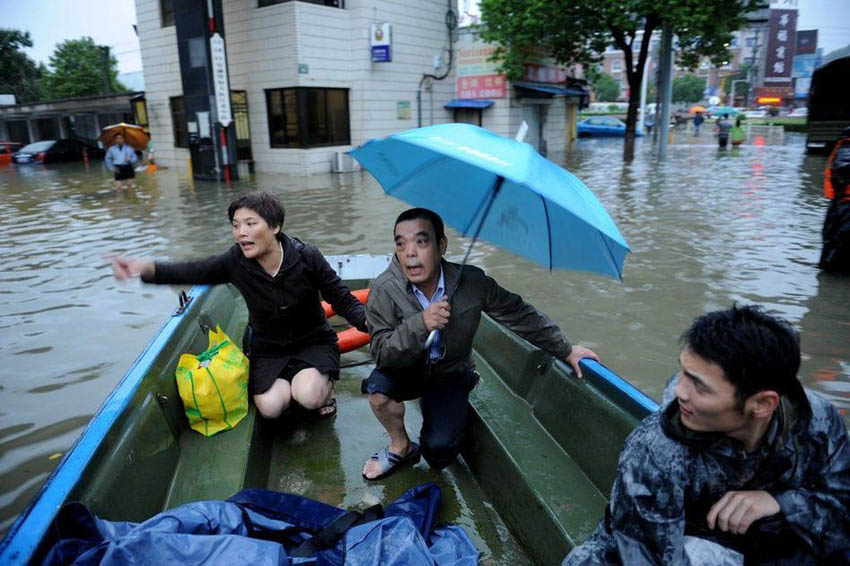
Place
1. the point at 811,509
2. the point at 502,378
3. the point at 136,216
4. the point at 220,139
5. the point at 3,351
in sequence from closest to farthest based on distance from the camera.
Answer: the point at 811,509, the point at 502,378, the point at 3,351, the point at 136,216, the point at 220,139

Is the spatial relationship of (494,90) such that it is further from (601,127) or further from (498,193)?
(498,193)

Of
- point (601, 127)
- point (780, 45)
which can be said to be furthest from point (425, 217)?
point (780, 45)

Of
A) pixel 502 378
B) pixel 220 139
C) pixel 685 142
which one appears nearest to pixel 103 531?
pixel 502 378

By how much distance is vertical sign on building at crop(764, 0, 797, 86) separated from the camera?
6406 centimetres

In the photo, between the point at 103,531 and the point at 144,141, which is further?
the point at 144,141

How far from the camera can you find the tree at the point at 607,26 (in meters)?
15.8

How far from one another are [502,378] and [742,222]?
8.16 m

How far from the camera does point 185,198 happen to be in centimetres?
1383

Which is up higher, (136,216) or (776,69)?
(776,69)

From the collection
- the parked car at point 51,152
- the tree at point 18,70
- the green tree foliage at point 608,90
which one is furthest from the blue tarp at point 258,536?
the green tree foliage at point 608,90

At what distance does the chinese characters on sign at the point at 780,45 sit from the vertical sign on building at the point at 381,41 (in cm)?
6584

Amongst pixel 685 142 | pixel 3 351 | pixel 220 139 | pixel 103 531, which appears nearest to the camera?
pixel 103 531

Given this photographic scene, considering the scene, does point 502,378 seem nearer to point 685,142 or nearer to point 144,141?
point 144,141

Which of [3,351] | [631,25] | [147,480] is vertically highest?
[631,25]
